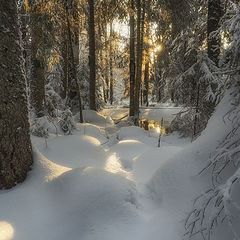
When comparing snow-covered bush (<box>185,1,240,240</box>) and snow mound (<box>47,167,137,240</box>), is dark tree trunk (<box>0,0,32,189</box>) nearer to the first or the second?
snow mound (<box>47,167,137,240</box>)

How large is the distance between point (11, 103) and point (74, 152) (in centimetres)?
232

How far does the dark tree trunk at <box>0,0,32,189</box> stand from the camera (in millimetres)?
2629

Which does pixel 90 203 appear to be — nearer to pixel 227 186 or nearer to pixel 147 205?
pixel 147 205

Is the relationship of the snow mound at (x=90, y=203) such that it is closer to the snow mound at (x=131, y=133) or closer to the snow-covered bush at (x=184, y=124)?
the snow mound at (x=131, y=133)

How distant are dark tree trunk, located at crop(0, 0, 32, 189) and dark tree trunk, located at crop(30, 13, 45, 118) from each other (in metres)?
3.52

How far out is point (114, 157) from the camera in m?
5.35

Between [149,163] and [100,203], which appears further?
[149,163]

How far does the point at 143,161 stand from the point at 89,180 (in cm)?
207

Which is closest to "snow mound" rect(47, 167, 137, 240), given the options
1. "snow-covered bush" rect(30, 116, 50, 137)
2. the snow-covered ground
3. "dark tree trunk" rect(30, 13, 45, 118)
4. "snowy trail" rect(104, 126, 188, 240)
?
the snow-covered ground

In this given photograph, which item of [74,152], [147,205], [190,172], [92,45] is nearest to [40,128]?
[74,152]

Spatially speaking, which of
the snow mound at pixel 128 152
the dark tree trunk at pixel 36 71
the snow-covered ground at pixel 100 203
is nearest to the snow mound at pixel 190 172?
the snow-covered ground at pixel 100 203

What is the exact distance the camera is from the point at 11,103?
8.93 feet

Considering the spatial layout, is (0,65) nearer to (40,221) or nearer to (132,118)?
(40,221)

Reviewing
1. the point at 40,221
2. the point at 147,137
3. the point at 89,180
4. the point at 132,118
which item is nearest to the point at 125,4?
the point at 132,118
